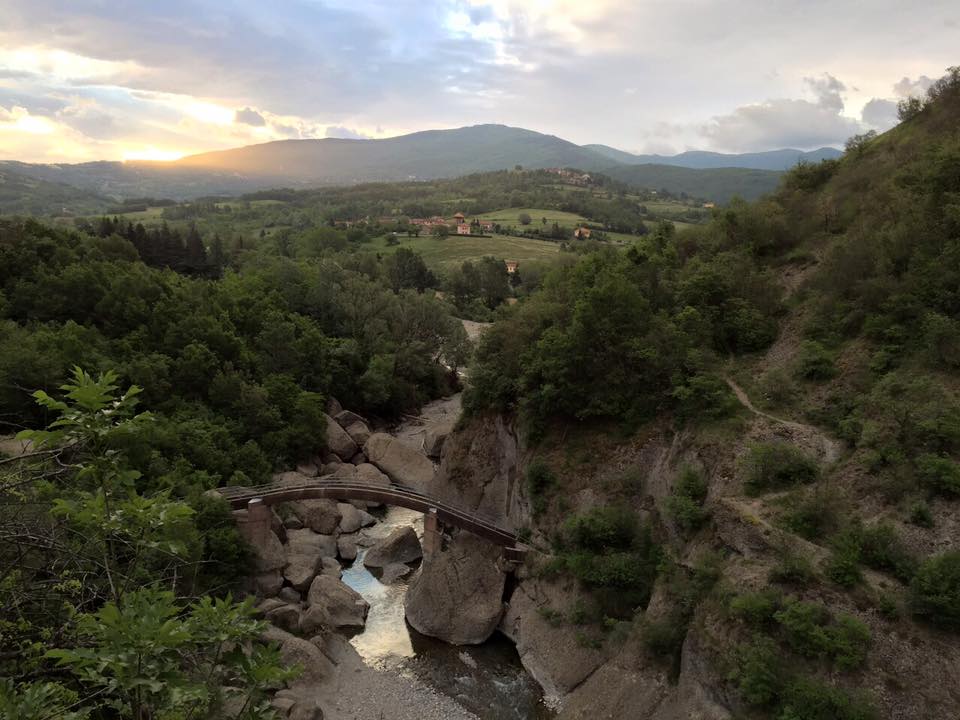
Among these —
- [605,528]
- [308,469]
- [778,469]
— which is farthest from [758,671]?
[308,469]

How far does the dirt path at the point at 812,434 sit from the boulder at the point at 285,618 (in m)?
22.1

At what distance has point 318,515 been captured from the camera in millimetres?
37938

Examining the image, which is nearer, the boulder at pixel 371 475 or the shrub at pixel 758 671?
the shrub at pixel 758 671

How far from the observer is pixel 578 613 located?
2512 centimetres

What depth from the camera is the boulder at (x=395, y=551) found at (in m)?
35.0

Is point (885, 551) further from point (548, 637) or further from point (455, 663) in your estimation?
point (455, 663)

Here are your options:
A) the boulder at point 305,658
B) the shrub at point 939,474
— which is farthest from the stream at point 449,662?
the shrub at point 939,474

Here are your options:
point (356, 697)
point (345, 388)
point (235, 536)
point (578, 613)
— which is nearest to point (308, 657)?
point (356, 697)

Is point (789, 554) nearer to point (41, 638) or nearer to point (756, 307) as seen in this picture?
point (756, 307)

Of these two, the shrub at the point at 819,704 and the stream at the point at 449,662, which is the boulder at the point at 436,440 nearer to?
the stream at the point at 449,662

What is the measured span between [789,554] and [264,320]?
45.4 metres

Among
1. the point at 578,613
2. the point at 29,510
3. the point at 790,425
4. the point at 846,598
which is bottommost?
the point at 578,613

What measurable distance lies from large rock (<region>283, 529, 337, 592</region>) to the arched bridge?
3210 millimetres

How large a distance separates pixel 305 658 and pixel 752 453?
762 inches
